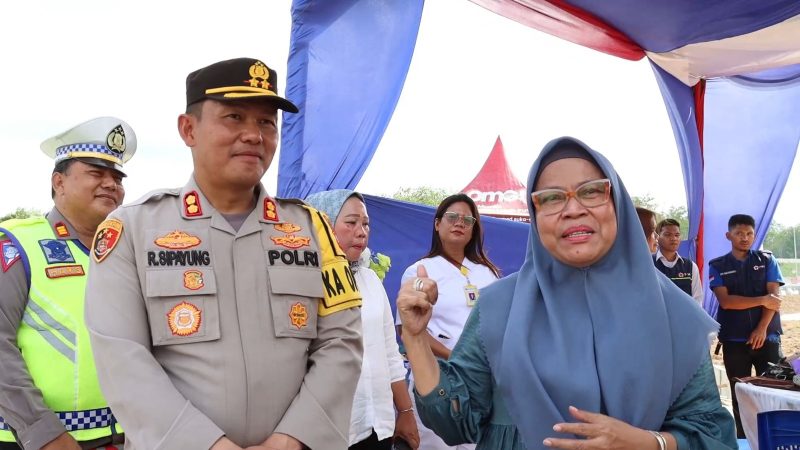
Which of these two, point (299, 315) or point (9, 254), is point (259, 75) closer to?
point (299, 315)

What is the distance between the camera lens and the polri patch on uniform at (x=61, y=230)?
2.49 m

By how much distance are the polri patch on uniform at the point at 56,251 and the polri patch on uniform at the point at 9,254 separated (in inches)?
3.4

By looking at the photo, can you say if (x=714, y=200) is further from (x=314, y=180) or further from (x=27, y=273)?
(x=27, y=273)

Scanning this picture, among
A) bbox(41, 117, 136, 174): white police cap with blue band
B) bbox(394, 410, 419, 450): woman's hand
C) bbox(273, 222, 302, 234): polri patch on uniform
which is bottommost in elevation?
bbox(394, 410, 419, 450): woman's hand

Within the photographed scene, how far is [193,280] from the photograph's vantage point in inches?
66.5

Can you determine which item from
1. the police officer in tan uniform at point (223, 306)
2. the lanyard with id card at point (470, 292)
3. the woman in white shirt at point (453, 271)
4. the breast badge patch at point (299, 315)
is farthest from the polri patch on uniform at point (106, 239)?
the lanyard with id card at point (470, 292)

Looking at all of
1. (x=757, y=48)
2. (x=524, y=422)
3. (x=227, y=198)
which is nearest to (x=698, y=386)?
(x=524, y=422)

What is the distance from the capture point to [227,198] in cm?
186

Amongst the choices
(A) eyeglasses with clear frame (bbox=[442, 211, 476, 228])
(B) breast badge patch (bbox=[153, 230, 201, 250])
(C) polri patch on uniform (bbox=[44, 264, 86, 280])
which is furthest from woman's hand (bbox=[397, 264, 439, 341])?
(A) eyeglasses with clear frame (bbox=[442, 211, 476, 228])

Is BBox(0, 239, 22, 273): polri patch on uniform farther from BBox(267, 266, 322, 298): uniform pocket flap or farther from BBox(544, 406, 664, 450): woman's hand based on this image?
BBox(544, 406, 664, 450): woman's hand

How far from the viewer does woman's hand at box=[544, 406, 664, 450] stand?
5.18 feet

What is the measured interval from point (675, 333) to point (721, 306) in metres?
4.57

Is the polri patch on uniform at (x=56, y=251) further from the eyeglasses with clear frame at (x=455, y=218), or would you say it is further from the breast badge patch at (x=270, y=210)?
the eyeglasses with clear frame at (x=455, y=218)

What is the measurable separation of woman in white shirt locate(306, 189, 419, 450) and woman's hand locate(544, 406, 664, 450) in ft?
4.52
